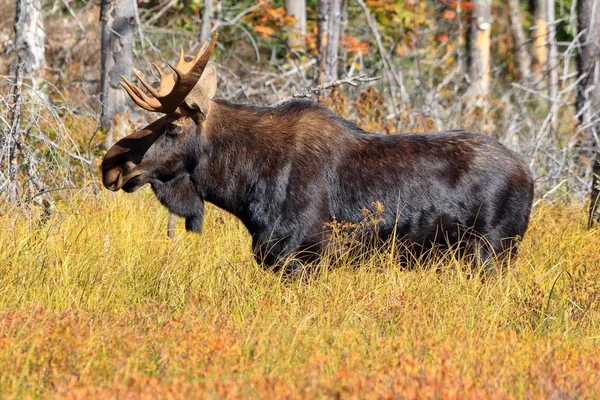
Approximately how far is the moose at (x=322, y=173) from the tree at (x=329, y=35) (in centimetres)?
381

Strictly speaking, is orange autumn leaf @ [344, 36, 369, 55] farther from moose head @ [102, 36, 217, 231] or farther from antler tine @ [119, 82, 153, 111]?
antler tine @ [119, 82, 153, 111]

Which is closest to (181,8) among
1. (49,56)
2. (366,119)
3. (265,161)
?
(49,56)

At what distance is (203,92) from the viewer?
6801 mm

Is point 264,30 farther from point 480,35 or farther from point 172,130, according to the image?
point 172,130

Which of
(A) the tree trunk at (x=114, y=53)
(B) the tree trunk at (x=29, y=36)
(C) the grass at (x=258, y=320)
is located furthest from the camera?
(A) the tree trunk at (x=114, y=53)

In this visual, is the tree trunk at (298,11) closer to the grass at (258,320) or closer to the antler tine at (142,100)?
the grass at (258,320)

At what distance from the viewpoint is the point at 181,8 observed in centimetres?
1688

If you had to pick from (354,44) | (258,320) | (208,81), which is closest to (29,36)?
(208,81)

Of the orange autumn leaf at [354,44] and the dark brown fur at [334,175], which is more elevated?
the dark brown fur at [334,175]

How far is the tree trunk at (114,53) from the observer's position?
9.27 meters

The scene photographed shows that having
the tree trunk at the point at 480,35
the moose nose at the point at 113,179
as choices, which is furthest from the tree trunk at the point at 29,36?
the tree trunk at the point at 480,35

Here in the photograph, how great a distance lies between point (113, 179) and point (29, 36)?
290 centimetres

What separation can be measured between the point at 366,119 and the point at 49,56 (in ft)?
18.9

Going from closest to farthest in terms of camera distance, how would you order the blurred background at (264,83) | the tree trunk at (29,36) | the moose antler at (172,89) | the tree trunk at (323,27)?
the moose antler at (172,89) → the blurred background at (264,83) → the tree trunk at (29,36) → the tree trunk at (323,27)
